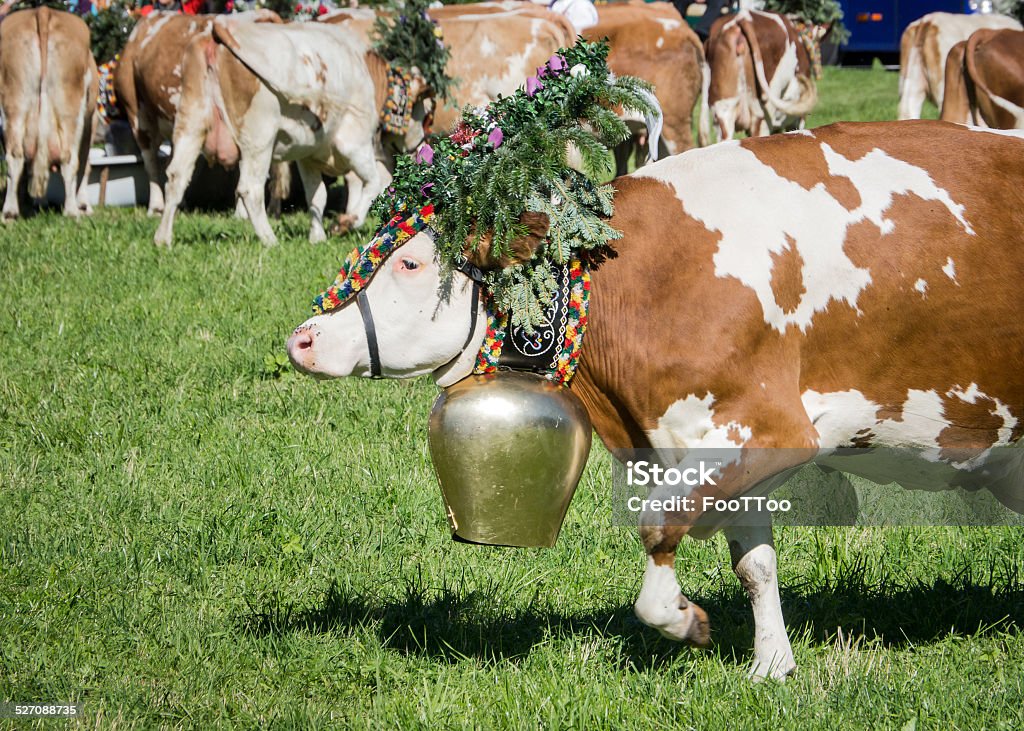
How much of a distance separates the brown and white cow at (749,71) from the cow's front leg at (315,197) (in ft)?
16.5

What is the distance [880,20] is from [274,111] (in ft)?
65.2

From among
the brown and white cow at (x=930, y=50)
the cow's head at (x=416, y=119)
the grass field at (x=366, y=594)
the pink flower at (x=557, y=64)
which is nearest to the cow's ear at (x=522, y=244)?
the pink flower at (x=557, y=64)

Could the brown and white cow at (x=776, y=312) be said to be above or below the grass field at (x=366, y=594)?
above

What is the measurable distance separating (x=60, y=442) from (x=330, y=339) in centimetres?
282

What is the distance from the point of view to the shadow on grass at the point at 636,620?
12.4ft

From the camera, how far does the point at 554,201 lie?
3.16m

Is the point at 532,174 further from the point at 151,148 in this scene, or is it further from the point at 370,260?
the point at 151,148

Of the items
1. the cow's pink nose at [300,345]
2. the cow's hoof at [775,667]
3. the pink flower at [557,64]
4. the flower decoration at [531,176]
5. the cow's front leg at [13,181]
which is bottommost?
the cow's front leg at [13,181]

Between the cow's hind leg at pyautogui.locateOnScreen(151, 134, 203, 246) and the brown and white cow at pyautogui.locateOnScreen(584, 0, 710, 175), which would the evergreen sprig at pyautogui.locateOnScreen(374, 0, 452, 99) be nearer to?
the cow's hind leg at pyautogui.locateOnScreen(151, 134, 203, 246)

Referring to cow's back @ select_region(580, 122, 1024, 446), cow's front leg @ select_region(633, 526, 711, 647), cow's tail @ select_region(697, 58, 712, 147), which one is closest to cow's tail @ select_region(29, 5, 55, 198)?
cow's tail @ select_region(697, 58, 712, 147)

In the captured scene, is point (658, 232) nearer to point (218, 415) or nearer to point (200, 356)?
point (218, 415)

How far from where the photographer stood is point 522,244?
10.2 ft

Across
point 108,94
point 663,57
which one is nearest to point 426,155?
point 663,57

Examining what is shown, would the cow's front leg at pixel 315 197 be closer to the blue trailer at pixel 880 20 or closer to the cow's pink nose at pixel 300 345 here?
the cow's pink nose at pixel 300 345
